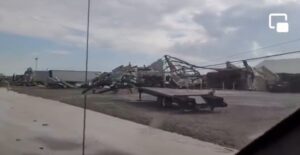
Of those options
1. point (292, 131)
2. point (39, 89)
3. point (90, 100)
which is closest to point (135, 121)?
point (90, 100)

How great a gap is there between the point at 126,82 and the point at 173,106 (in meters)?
2.89

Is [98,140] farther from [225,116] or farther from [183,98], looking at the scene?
[183,98]

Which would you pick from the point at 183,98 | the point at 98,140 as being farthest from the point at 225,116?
the point at 98,140

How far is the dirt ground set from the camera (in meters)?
10.1

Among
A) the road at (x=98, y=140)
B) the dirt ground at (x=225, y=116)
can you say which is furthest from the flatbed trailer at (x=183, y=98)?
the road at (x=98, y=140)

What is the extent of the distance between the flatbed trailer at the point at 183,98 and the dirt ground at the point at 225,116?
27cm

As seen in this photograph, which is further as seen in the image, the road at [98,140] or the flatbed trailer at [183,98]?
the flatbed trailer at [183,98]

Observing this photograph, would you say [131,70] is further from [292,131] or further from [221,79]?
[292,131]

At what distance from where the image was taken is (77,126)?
13.3 meters

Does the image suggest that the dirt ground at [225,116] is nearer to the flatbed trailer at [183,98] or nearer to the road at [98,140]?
the flatbed trailer at [183,98]

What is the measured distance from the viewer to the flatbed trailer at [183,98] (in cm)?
1522

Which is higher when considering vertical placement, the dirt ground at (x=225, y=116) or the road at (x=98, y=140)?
the dirt ground at (x=225, y=116)

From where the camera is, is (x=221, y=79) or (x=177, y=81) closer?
(x=221, y=79)

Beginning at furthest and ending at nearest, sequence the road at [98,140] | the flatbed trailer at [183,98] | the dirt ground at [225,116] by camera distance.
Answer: the flatbed trailer at [183,98] < the dirt ground at [225,116] < the road at [98,140]
